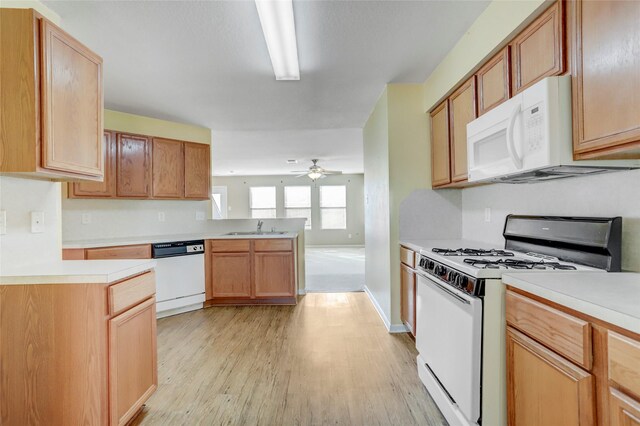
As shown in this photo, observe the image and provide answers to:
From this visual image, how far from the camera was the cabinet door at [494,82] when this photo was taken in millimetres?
1844

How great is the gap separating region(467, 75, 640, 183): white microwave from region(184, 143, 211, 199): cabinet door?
11.4 ft

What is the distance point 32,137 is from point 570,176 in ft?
8.89

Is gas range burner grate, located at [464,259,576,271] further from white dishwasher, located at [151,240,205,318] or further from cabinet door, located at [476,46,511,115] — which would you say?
white dishwasher, located at [151,240,205,318]

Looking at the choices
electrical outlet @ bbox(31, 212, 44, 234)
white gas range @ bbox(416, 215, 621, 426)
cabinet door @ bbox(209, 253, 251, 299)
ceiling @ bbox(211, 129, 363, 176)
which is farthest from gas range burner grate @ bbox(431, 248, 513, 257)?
ceiling @ bbox(211, 129, 363, 176)

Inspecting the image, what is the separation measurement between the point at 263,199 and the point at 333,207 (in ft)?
7.32

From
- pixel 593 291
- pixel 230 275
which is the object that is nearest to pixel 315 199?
pixel 230 275

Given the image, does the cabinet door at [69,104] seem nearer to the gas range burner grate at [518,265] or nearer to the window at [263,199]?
the gas range burner grate at [518,265]

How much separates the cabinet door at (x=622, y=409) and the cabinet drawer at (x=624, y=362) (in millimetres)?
Answer: 28

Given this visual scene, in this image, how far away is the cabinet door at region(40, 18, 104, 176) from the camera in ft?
4.99

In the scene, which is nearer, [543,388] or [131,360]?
[543,388]

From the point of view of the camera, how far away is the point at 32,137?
1.49 m

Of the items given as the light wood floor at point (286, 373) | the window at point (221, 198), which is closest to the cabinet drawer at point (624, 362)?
the light wood floor at point (286, 373)

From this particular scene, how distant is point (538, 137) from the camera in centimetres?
146

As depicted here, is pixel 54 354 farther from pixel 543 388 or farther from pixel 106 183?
pixel 106 183
